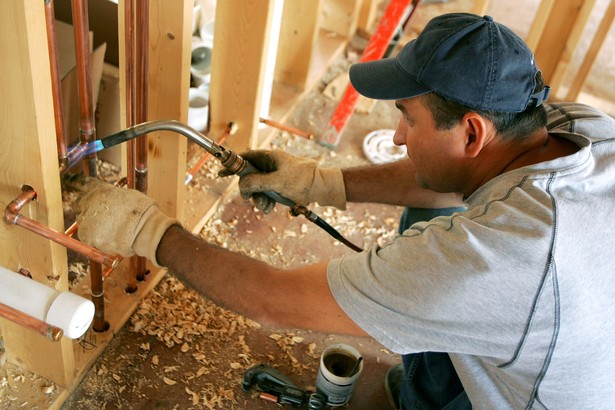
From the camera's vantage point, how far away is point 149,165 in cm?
183

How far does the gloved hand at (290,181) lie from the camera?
63.9 inches

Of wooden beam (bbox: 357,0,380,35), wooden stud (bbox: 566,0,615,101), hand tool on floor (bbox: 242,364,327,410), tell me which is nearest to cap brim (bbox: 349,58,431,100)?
hand tool on floor (bbox: 242,364,327,410)

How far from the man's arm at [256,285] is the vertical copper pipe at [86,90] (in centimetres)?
34

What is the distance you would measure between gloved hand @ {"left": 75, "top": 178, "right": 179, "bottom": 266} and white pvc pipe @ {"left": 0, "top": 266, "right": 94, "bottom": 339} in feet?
0.51

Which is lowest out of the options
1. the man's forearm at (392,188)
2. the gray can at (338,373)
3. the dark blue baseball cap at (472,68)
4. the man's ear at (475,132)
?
the gray can at (338,373)

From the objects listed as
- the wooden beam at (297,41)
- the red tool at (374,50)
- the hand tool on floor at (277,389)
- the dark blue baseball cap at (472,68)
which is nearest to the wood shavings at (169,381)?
the hand tool on floor at (277,389)

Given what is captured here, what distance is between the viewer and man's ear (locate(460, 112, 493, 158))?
3.97ft

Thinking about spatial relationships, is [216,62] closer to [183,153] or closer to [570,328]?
[183,153]

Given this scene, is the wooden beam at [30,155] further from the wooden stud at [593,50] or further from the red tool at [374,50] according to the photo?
the wooden stud at [593,50]

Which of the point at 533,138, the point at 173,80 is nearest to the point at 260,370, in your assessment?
the point at 173,80

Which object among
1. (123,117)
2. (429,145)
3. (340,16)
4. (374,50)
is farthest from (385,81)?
(340,16)

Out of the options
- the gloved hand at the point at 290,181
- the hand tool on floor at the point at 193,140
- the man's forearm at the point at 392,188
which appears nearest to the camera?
the hand tool on floor at the point at 193,140

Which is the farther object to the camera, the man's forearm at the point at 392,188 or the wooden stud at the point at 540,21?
the wooden stud at the point at 540,21

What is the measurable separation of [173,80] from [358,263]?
74 cm
